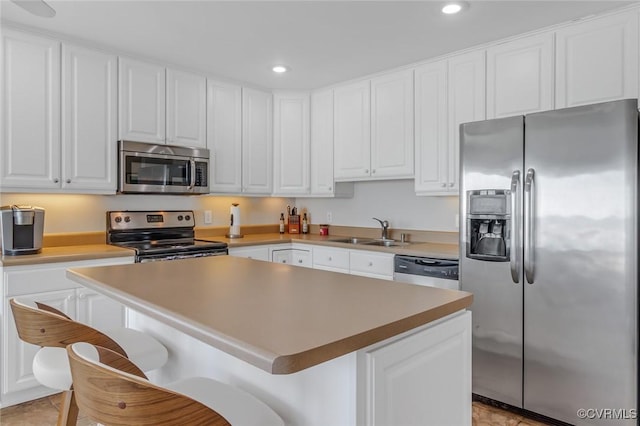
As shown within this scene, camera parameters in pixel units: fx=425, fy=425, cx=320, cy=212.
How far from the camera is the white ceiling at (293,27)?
2.50 m

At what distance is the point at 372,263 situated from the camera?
338 centimetres

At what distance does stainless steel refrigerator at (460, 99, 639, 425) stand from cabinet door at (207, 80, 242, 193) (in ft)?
7.04

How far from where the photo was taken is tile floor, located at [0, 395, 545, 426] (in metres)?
2.38

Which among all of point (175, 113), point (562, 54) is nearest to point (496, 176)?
point (562, 54)

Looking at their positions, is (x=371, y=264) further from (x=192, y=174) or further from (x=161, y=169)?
(x=161, y=169)

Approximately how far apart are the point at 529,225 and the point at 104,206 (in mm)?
3110

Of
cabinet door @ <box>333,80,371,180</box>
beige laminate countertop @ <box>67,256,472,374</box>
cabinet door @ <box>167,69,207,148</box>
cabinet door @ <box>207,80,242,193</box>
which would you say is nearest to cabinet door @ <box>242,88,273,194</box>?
cabinet door @ <box>207,80,242,193</box>

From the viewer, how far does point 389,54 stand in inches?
130

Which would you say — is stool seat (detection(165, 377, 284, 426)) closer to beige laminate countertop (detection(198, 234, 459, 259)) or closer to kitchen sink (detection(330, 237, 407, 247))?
beige laminate countertop (detection(198, 234, 459, 259))

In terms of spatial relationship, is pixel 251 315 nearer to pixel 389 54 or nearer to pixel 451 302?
pixel 451 302

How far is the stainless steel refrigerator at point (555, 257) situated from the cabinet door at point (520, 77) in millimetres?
505

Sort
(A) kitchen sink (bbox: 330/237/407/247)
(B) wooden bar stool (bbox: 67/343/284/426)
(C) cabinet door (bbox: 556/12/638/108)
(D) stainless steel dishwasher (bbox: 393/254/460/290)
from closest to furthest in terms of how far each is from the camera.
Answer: (B) wooden bar stool (bbox: 67/343/284/426) < (C) cabinet door (bbox: 556/12/638/108) < (D) stainless steel dishwasher (bbox: 393/254/460/290) < (A) kitchen sink (bbox: 330/237/407/247)

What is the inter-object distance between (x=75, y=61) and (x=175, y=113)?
0.79 metres

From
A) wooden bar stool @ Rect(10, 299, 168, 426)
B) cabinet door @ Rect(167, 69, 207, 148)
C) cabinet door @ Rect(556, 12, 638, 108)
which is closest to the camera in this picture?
wooden bar stool @ Rect(10, 299, 168, 426)
